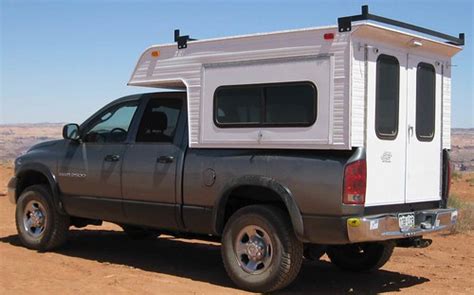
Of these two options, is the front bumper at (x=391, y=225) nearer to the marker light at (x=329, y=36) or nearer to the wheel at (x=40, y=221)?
the marker light at (x=329, y=36)

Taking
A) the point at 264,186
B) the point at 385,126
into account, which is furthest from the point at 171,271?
the point at 385,126

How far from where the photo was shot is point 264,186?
271 inches

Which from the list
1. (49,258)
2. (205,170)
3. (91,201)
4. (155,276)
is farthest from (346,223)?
(49,258)

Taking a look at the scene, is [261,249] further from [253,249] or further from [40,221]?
[40,221]

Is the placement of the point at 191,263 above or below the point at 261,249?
below

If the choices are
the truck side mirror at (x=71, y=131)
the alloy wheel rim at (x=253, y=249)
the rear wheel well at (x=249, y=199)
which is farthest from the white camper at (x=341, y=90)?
the truck side mirror at (x=71, y=131)

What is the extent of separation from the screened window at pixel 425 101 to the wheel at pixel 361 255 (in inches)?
55.7

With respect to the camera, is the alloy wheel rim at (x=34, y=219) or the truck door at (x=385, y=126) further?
the alloy wheel rim at (x=34, y=219)

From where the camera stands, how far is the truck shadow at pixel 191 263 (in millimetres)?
7578

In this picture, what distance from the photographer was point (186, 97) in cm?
798

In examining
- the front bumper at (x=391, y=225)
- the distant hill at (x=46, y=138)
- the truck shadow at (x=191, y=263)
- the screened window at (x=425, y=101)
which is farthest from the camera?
the distant hill at (x=46, y=138)

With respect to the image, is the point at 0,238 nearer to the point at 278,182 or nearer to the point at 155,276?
the point at 155,276

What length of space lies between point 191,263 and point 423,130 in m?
3.32

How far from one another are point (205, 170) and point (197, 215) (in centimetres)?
51
